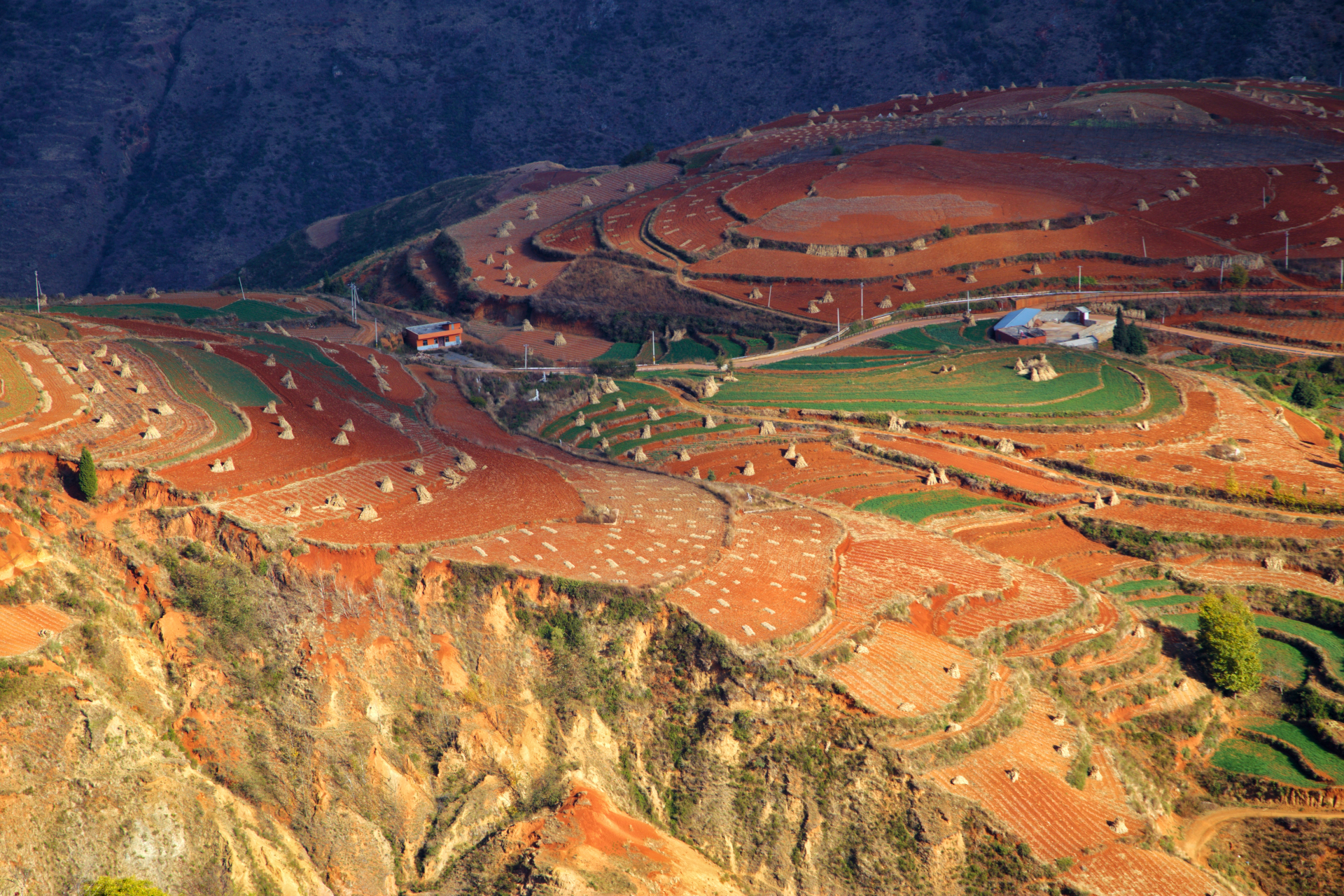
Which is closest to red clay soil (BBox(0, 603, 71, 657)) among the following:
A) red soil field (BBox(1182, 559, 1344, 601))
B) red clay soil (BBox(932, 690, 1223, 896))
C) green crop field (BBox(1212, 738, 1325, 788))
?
red clay soil (BBox(932, 690, 1223, 896))

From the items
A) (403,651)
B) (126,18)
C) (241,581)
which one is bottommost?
(403,651)

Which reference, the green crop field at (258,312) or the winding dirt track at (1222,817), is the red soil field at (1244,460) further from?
the green crop field at (258,312)

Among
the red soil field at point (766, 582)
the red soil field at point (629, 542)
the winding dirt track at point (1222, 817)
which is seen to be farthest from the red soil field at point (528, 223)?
the winding dirt track at point (1222, 817)

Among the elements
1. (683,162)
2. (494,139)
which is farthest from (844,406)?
(494,139)

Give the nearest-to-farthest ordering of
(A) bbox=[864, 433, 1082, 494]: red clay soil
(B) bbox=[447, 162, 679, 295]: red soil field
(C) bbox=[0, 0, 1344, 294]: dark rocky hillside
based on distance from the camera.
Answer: (A) bbox=[864, 433, 1082, 494]: red clay soil → (B) bbox=[447, 162, 679, 295]: red soil field → (C) bbox=[0, 0, 1344, 294]: dark rocky hillside

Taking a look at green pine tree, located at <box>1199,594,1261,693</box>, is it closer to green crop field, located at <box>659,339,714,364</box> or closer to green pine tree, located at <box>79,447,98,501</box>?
green pine tree, located at <box>79,447,98,501</box>

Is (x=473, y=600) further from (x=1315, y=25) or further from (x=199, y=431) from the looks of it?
(x=1315, y=25)
